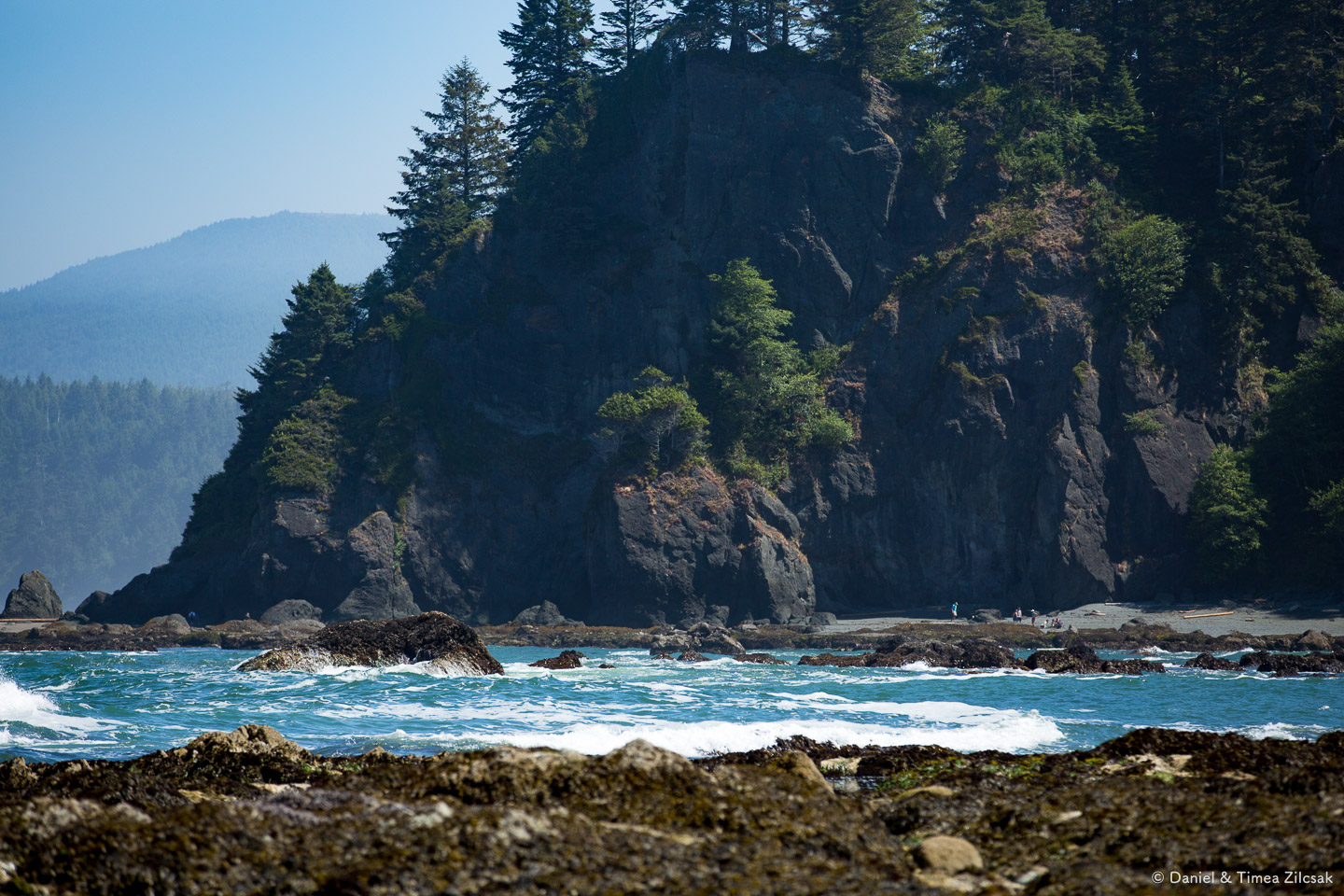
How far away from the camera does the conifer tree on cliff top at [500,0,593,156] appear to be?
6894cm

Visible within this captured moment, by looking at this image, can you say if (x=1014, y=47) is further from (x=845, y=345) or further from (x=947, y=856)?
(x=947, y=856)

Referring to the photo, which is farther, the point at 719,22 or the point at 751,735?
the point at 719,22

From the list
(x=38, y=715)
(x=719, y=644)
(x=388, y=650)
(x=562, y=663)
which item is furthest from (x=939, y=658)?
(x=38, y=715)

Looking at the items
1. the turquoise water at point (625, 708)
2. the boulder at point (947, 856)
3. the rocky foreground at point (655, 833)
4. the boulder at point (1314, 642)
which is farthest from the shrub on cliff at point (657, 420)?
the boulder at point (947, 856)

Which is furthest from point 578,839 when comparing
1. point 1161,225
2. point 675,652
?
point 1161,225

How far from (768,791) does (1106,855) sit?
6.65 feet

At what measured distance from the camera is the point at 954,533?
53125mm

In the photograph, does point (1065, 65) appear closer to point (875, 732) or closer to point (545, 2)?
point (545, 2)

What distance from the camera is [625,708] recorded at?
19016mm

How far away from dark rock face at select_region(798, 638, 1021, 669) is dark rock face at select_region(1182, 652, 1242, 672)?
529 cm

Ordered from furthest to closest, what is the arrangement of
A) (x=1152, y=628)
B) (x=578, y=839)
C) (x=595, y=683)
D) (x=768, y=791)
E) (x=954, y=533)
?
(x=954, y=533), (x=1152, y=628), (x=595, y=683), (x=768, y=791), (x=578, y=839)

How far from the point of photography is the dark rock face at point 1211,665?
1143 inches

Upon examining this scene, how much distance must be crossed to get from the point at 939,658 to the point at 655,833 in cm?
2949

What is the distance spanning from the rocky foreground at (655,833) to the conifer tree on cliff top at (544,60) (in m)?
67.1
